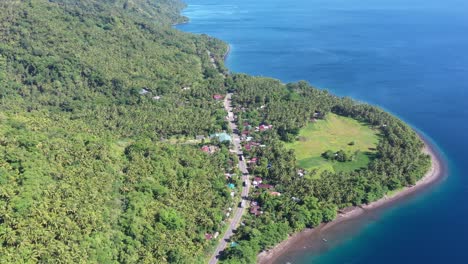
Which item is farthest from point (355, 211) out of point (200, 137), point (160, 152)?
point (200, 137)

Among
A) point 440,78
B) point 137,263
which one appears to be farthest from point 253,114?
point 440,78

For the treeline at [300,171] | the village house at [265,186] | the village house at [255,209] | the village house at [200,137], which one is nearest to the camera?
the treeline at [300,171]

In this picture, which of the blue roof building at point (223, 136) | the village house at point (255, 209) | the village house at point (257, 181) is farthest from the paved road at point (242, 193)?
the blue roof building at point (223, 136)

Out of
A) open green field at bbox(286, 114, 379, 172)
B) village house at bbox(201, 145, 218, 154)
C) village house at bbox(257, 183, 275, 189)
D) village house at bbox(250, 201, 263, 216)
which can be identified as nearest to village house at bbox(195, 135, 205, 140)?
village house at bbox(201, 145, 218, 154)

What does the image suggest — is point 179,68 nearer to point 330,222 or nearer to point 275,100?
point 275,100

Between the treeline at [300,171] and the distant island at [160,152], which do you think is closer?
the distant island at [160,152]

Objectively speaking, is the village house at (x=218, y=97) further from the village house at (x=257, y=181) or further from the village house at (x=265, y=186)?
the village house at (x=265, y=186)

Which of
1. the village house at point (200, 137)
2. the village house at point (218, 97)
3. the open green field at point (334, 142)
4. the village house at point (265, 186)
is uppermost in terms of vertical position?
the village house at point (218, 97)
